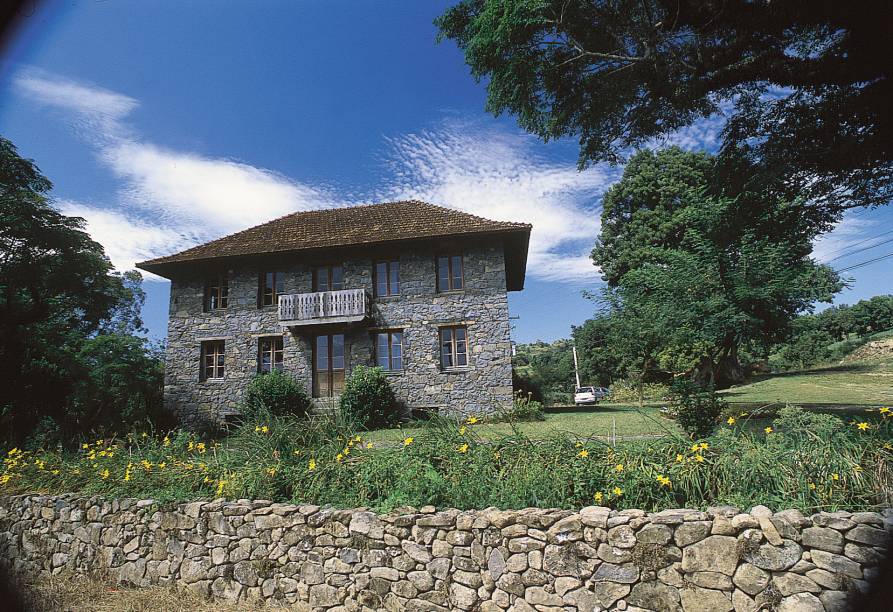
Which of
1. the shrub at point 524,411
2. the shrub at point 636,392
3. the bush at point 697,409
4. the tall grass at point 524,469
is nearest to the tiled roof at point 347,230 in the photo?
the shrub at point 524,411

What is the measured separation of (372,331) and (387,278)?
2.17 m

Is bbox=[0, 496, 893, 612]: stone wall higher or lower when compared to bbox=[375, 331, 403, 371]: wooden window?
lower

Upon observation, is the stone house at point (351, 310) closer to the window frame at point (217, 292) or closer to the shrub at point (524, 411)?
the window frame at point (217, 292)

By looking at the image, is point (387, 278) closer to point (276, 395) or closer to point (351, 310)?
point (351, 310)

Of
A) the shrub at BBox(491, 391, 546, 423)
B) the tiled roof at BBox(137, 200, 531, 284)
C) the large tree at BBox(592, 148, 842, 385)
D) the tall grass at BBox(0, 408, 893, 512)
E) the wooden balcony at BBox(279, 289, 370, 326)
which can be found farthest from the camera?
the tiled roof at BBox(137, 200, 531, 284)

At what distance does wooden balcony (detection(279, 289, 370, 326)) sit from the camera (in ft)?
55.0

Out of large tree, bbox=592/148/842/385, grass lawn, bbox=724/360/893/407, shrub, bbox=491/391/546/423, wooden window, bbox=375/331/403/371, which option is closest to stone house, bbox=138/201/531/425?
wooden window, bbox=375/331/403/371

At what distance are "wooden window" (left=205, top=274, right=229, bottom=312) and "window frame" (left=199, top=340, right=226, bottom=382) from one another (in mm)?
1475

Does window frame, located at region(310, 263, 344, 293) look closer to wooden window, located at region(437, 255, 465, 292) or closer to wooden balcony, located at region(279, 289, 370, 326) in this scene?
wooden balcony, located at region(279, 289, 370, 326)

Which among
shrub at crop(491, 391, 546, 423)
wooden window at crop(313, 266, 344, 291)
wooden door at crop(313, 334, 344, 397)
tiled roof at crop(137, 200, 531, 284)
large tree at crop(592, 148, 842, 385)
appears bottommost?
shrub at crop(491, 391, 546, 423)

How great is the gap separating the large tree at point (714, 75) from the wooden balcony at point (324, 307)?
28.7ft

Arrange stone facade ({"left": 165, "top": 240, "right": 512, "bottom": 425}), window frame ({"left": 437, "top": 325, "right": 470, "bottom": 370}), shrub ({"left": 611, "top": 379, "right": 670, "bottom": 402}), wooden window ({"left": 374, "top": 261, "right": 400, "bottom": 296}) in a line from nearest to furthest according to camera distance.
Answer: stone facade ({"left": 165, "top": 240, "right": 512, "bottom": 425}) → window frame ({"left": 437, "top": 325, "right": 470, "bottom": 370}) → wooden window ({"left": 374, "top": 261, "right": 400, "bottom": 296}) → shrub ({"left": 611, "top": 379, "right": 670, "bottom": 402})

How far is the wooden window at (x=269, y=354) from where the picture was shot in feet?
58.6

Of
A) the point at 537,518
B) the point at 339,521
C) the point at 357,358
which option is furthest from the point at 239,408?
the point at 537,518
